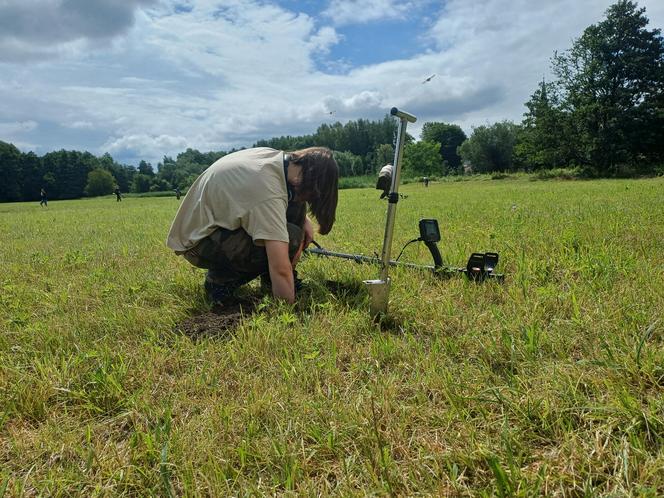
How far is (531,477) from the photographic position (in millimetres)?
1316

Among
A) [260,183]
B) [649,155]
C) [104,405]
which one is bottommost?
[104,405]

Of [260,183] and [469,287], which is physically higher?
[260,183]

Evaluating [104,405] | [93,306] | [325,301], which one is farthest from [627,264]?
[93,306]

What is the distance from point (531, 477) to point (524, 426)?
0.28 meters

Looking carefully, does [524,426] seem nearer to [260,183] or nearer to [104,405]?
[104,405]

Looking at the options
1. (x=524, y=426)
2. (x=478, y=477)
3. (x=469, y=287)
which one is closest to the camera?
(x=478, y=477)

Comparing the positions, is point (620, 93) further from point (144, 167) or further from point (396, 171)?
point (144, 167)

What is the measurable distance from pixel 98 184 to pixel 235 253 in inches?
3685

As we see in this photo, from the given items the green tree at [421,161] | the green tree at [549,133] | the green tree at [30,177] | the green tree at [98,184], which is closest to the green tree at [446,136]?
the green tree at [421,161]

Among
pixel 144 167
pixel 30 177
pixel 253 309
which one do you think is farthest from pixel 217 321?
pixel 144 167

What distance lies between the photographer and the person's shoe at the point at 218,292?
3379 mm

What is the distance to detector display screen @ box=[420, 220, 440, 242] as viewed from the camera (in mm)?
3303

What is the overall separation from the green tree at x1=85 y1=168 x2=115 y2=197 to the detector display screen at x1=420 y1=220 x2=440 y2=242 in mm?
91872

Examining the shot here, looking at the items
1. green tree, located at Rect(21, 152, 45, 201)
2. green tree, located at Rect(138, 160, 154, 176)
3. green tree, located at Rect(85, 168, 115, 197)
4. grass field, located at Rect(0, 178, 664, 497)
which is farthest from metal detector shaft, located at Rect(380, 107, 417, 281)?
green tree, located at Rect(138, 160, 154, 176)
